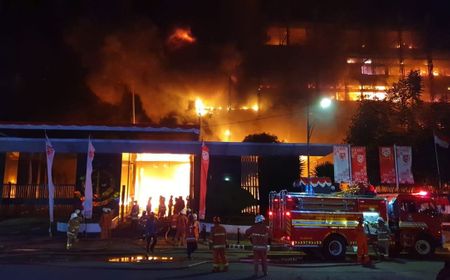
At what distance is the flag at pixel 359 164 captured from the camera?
2053 centimetres

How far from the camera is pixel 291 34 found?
169 ft

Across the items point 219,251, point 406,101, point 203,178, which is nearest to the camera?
point 219,251

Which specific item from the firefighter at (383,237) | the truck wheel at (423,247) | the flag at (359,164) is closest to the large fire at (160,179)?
the flag at (359,164)

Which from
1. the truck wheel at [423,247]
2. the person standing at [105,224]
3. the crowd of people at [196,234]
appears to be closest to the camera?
the crowd of people at [196,234]

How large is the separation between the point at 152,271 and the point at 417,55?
163 feet

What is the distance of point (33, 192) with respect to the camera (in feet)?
74.6

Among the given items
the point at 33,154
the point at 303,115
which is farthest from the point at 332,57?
the point at 33,154

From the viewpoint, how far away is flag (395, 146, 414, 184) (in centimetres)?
2058

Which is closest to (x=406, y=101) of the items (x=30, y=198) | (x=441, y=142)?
(x=441, y=142)

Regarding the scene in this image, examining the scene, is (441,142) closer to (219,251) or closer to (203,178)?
(203,178)

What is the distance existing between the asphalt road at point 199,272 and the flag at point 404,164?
8.61m

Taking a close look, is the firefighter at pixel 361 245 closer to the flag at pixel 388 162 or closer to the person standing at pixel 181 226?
the person standing at pixel 181 226

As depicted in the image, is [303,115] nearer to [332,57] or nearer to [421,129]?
[332,57]

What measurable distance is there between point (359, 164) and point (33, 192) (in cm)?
1606
